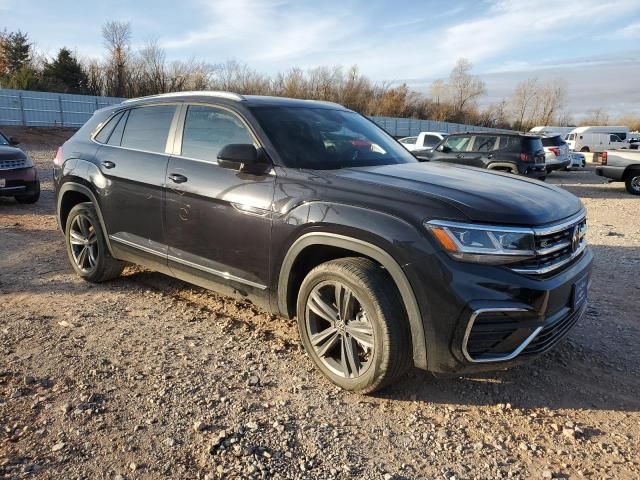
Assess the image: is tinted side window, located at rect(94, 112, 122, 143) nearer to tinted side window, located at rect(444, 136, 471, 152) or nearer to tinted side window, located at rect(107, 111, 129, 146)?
tinted side window, located at rect(107, 111, 129, 146)

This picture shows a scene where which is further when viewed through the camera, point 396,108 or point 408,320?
point 396,108

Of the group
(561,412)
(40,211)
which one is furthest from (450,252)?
(40,211)

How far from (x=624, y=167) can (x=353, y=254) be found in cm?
1486

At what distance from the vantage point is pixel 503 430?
2.88 m

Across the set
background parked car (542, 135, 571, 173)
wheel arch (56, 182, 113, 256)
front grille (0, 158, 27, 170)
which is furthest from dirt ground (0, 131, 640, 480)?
background parked car (542, 135, 571, 173)

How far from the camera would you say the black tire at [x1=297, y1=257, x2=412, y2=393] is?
2.90 metres

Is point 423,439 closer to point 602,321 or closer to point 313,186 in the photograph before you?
point 313,186

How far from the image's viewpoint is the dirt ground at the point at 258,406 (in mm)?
2545

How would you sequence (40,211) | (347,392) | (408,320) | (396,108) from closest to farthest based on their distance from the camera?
(408,320)
(347,392)
(40,211)
(396,108)

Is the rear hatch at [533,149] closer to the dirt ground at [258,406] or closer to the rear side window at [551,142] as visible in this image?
the rear side window at [551,142]

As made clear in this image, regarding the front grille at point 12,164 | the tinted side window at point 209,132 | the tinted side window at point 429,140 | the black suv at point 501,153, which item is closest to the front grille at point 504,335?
the tinted side window at point 209,132

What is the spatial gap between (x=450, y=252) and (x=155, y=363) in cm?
215

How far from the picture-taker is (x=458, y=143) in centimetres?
1444

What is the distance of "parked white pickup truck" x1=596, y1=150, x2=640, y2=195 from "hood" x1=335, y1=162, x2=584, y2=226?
1355 cm
